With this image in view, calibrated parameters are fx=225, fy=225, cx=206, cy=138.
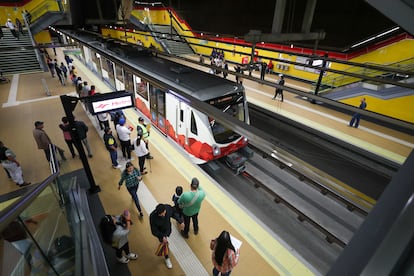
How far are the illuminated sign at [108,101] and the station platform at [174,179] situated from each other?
7.19 ft

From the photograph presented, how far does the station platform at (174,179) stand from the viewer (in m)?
4.45

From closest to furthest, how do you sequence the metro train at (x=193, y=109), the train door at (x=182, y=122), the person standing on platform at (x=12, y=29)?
the metro train at (x=193, y=109) < the train door at (x=182, y=122) < the person standing on platform at (x=12, y=29)

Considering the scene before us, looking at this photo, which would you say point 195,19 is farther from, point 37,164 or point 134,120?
point 37,164

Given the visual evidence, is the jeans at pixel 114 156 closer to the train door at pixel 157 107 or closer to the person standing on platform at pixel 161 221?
the train door at pixel 157 107

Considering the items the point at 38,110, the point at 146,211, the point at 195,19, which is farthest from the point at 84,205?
the point at 195,19

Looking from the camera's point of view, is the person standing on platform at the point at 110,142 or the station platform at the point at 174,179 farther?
the person standing on platform at the point at 110,142

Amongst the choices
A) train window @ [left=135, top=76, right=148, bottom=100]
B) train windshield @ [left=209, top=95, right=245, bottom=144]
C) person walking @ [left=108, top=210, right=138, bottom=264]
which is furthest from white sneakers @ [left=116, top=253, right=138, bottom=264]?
train window @ [left=135, top=76, right=148, bottom=100]

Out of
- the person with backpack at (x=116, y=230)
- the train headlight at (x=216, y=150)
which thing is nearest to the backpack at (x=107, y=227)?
the person with backpack at (x=116, y=230)

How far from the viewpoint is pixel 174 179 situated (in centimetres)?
658

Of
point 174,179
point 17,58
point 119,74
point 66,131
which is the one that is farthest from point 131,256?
point 17,58

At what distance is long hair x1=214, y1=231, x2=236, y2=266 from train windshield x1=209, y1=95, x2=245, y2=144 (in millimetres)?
3637

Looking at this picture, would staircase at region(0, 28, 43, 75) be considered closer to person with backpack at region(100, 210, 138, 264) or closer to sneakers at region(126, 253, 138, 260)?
person with backpack at region(100, 210, 138, 264)

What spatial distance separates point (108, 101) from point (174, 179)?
2.78 metres

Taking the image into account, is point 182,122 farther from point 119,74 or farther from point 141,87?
point 119,74
